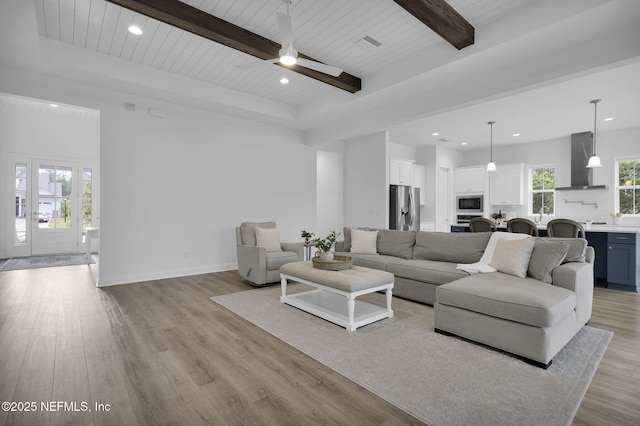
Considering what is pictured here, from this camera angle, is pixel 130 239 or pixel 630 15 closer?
pixel 630 15

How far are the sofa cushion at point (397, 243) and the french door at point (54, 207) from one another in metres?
7.73

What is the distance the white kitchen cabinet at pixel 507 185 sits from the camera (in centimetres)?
788

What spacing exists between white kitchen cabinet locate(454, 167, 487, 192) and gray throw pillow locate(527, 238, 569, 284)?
19.0 feet

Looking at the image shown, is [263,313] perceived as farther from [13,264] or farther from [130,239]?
[13,264]

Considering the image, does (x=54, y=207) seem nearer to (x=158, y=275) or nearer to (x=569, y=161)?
(x=158, y=275)

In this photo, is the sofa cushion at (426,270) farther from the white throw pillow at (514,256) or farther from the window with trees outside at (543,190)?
the window with trees outside at (543,190)

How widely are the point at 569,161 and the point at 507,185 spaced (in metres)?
1.35

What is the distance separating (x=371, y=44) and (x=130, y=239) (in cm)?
448

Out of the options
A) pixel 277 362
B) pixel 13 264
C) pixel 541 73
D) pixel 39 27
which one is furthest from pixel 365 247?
pixel 13 264

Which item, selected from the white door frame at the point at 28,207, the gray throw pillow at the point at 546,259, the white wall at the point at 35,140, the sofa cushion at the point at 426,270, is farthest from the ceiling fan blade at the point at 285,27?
the white wall at the point at 35,140

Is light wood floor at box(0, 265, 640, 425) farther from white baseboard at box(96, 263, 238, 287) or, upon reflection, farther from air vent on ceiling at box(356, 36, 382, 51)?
air vent on ceiling at box(356, 36, 382, 51)

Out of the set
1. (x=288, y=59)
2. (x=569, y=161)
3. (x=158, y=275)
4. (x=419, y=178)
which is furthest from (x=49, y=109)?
(x=569, y=161)

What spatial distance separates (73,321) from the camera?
3150mm

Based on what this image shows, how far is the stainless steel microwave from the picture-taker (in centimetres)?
835
